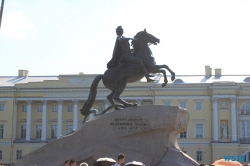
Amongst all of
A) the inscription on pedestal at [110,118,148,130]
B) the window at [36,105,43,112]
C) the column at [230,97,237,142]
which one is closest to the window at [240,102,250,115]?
the column at [230,97,237,142]

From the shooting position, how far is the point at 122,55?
14289mm

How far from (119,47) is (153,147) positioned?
3.02 meters

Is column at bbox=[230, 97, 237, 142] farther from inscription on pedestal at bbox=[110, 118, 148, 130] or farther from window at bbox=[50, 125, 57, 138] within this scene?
inscription on pedestal at bbox=[110, 118, 148, 130]

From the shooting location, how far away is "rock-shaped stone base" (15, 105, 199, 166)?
1304 cm

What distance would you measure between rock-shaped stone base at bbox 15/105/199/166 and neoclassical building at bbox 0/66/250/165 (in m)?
44.5

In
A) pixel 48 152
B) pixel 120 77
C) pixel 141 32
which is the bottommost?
pixel 48 152

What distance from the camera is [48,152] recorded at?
13531mm

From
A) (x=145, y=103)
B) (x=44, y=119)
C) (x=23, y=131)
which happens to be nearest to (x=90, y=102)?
(x=145, y=103)

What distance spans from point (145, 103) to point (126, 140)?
156 ft

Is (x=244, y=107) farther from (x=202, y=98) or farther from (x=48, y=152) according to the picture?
(x=48, y=152)

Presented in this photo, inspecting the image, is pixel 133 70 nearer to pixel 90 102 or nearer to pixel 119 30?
pixel 119 30

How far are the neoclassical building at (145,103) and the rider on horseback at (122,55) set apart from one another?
43.7m

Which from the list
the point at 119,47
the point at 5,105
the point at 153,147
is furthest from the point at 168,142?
the point at 5,105

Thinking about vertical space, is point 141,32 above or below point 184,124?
above
